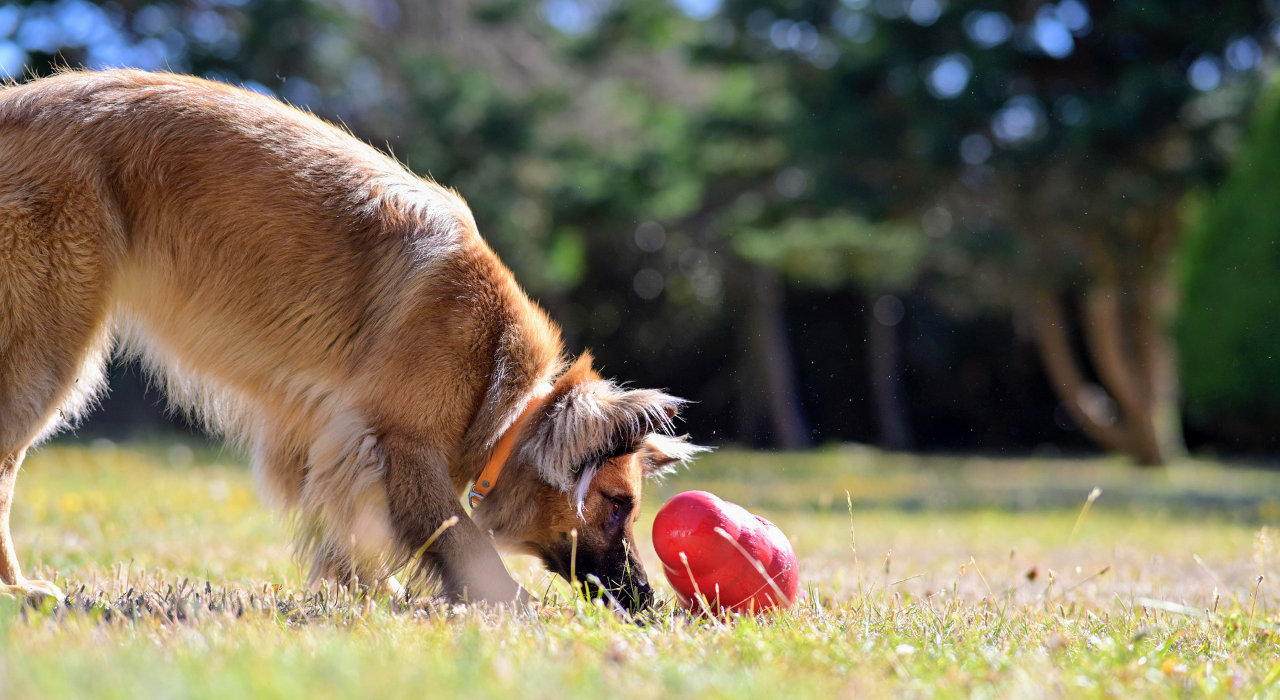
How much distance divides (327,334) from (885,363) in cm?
1752

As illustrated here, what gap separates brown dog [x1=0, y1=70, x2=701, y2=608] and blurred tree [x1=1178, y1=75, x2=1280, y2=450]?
1193 centimetres

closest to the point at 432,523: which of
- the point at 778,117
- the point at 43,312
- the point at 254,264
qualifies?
the point at 254,264

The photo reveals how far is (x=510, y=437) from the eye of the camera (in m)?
3.91

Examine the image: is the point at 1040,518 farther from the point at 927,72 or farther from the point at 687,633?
the point at 927,72

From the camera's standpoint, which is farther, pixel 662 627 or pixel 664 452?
pixel 664 452

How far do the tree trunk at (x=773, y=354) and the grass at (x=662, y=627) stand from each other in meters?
11.9

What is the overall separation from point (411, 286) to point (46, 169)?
47.0 inches

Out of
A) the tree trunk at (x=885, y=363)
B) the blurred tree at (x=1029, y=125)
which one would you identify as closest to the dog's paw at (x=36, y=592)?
the blurred tree at (x=1029, y=125)

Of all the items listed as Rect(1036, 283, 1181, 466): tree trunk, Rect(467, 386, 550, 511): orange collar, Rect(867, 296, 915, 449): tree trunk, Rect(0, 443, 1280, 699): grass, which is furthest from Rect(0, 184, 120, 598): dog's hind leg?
Rect(867, 296, 915, 449): tree trunk

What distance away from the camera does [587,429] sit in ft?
12.4

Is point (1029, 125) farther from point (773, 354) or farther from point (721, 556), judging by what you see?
point (721, 556)

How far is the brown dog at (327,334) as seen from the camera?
11.7 feet

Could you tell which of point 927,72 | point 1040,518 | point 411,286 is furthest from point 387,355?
point 927,72

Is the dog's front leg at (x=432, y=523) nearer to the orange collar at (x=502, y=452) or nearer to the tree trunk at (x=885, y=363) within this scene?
the orange collar at (x=502, y=452)
